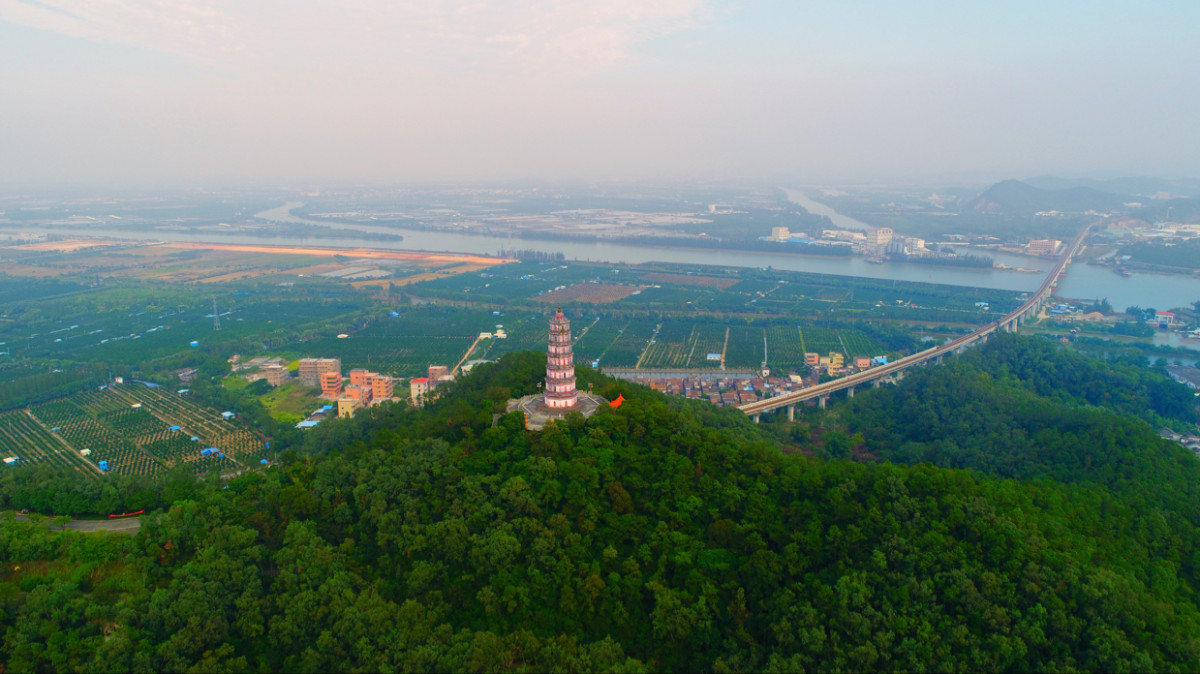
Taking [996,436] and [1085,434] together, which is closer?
[1085,434]

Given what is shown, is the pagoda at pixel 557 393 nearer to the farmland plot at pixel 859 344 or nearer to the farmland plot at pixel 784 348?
the farmland plot at pixel 784 348

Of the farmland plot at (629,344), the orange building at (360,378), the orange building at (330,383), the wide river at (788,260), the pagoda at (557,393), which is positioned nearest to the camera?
the pagoda at (557,393)

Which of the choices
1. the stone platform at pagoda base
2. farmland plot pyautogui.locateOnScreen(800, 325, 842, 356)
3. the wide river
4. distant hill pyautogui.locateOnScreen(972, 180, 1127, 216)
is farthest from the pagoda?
distant hill pyautogui.locateOnScreen(972, 180, 1127, 216)

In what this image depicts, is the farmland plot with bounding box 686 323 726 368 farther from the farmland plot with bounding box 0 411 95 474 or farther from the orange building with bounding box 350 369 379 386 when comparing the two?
the farmland plot with bounding box 0 411 95 474

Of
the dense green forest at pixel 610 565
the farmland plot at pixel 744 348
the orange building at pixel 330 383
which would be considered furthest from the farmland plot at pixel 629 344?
the dense green forest at pixel 610 565

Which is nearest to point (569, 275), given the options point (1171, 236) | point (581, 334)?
point (581, 334)

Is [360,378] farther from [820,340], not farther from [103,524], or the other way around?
[820,340]

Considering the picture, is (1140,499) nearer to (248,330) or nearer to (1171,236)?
(248,330)
